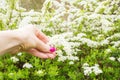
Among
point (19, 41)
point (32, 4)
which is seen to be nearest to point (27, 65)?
point (19, 41)

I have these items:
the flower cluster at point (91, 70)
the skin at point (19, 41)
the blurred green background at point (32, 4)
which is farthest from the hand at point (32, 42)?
the blurred green background at point (32, 4)

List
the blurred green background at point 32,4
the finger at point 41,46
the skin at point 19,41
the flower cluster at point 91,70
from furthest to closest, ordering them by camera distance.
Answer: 1. the blurred green background at point 32,4
2. the flower cluster at point 91,70
3. the finger at point 41,46
4. the skin at point 19,41

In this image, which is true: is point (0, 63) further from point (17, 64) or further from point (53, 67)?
point (53, 67)

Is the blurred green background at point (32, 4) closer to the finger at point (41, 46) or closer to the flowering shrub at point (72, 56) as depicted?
the flowering shrub at point (72, 56)

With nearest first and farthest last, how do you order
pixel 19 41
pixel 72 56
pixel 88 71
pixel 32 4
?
1. pixel 19 41
2. pixel 88 71
3. pixel 72 56
4. pixel 32 4

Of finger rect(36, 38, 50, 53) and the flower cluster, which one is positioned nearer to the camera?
finger rect(36, 38, 50, 53)

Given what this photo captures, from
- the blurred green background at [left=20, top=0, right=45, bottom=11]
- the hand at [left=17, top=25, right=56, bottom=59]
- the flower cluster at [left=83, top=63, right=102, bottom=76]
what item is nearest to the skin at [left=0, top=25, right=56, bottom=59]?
the hand at [left=17, top=25, right=56, bottom=59]

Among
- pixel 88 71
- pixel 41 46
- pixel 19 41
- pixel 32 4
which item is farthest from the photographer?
pixel 32 4

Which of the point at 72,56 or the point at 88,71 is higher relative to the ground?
the point at 72,56

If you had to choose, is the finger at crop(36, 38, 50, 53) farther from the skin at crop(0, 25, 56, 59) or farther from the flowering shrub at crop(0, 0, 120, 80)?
the flowering shrub at crop(0, 0, 120, 80)

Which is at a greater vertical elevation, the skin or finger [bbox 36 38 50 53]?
finger [bbox 36 38 50 53]

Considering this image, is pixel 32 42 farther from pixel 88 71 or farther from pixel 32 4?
pixel 32 4

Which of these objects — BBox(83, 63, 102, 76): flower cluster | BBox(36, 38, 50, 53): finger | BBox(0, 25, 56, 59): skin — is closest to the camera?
BBox(0, 25, 56, 59): skin

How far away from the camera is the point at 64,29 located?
5656mm
